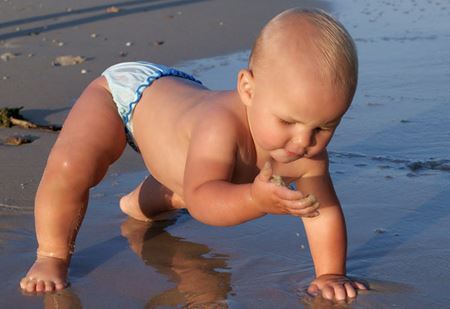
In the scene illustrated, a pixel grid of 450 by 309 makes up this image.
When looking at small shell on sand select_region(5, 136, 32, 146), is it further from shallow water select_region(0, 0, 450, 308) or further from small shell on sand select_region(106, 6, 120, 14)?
small shell on sand select_region(106, 6, 120, 14)

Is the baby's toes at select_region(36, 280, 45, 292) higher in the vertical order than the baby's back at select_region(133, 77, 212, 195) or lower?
lower

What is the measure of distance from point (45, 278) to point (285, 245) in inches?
36.0

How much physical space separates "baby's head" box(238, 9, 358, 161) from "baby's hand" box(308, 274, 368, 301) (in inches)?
18.2

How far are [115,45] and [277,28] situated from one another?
5.56 meters

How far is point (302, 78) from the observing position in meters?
2.54

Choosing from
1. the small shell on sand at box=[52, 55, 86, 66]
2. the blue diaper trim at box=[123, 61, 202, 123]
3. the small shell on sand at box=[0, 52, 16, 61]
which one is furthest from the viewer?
the small shell on sand at box=[0, 52, 16, 61]

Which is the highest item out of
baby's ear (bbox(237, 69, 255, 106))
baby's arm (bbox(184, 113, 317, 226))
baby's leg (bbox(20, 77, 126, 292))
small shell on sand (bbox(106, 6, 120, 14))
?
baby's ear (bbox(237, 69, 255, 106))

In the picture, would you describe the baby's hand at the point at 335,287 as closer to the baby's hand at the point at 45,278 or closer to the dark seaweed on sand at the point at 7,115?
the baby's hand at the point at 45,278

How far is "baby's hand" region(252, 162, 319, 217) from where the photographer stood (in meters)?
2.34

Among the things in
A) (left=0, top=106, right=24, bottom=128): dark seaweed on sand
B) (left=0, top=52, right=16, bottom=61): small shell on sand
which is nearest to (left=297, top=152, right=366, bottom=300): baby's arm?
(left=0, top=106, right=24, bottom=128): dark seaweed on sand

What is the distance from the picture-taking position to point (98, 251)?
3297mm

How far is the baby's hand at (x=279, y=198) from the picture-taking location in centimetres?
234

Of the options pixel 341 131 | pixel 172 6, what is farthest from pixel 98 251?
pixel 172 6

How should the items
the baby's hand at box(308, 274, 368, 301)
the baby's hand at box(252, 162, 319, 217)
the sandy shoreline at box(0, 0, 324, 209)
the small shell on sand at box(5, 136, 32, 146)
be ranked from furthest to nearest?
1. the small shell on sand at box(5, 136, 32, 146)
2. the sandy shoreline at box(0, 0, 324, 209)
3. the baby's hand at box(308, 274, 368, 301)
4. the baby's hand at box(252, 162, 319, 217)
